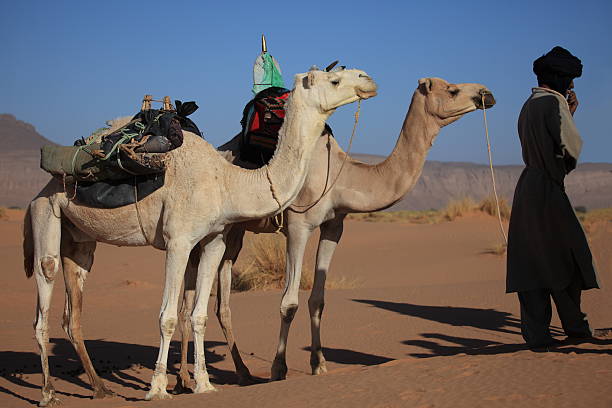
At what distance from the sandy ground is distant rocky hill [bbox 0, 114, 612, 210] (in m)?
53.0

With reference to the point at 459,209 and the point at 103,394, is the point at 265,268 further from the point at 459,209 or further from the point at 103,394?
the point at 459,209

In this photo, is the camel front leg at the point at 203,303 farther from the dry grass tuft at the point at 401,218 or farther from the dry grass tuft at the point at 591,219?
the dry grass tuft at the point at 401,218

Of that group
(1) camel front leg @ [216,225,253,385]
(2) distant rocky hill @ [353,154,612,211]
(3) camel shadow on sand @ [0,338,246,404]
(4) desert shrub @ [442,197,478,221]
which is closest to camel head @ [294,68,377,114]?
(1) camel front leg @ [216,225,253,385]

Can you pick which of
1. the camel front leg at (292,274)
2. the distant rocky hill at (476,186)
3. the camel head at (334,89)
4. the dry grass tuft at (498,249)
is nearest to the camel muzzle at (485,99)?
the camel head at (334,89)

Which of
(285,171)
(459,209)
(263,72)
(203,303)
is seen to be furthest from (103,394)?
(459,209)

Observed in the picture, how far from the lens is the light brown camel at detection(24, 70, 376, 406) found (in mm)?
6660

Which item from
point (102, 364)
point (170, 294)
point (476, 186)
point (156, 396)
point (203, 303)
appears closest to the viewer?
point (156, 396)

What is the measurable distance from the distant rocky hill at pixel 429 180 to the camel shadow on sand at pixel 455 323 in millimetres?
60419

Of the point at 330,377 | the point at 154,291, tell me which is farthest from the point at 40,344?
the point at 154,291

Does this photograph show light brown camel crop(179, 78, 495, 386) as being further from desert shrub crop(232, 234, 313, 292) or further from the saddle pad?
desert shrub crop(232, 234, 313, 292)

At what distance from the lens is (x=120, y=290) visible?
56.8 feet

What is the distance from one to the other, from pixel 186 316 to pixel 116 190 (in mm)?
1802

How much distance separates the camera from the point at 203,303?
7066 millimetres

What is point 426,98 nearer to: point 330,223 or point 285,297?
point 330,223
